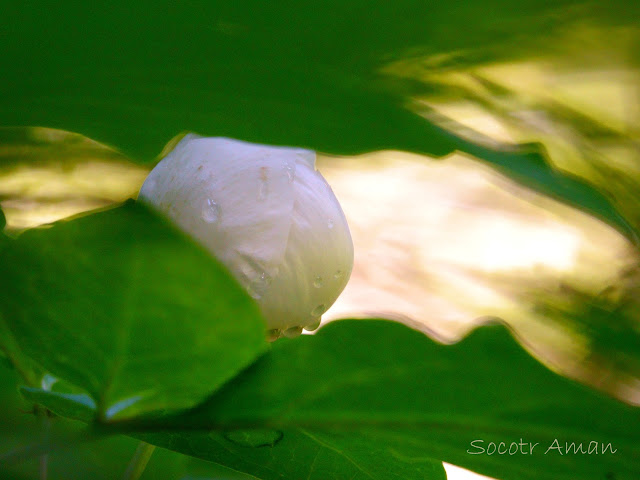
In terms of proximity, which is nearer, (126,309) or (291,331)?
(126,309)

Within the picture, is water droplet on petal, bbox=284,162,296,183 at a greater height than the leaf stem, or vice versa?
water droplet on petal, bbox=284,162,296,183

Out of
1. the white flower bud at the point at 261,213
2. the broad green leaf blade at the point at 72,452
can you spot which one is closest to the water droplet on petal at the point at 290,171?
the white flower bud at the point at 261,213

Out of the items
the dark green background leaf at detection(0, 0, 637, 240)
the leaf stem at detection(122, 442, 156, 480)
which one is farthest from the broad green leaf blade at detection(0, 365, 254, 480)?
the dark green background leaf at detection(0, 0, 637, 240)

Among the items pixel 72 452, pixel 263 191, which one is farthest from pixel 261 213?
pixel 72 452

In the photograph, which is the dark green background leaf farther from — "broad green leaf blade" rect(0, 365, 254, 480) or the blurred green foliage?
"broad green leaf blade" rect(0, 365, 254, 480)

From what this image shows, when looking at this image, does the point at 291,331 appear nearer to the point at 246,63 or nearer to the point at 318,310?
the point at 318,310
